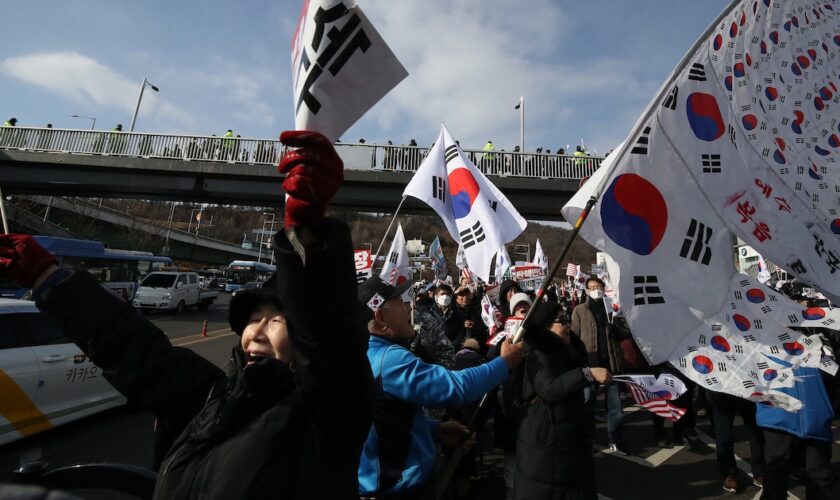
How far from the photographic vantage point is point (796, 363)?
212 centimetres

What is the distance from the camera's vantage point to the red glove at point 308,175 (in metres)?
0.92

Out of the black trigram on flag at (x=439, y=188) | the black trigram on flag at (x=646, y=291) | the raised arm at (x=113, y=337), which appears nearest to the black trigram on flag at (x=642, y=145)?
the black trigram on flag at (x=646, y=291)

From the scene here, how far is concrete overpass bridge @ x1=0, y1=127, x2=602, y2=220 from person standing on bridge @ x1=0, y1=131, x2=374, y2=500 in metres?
17.5

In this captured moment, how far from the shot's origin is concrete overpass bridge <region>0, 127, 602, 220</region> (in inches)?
742

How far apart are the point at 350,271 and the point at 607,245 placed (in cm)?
171

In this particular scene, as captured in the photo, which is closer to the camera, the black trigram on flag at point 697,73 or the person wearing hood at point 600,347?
the black trigram on flag at point 697,73

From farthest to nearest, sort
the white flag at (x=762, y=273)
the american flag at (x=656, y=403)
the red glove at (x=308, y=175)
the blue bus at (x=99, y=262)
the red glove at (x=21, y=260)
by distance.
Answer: the blue bus at (x=99, y=262), the white flag at (x=762, y=273), the american flag at (x=656, y=403), the red glove at (x=21, y=260), the red glove at (x=308, y=175)

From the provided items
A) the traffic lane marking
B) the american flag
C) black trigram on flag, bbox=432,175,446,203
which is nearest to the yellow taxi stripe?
black trigram on flag, bbox=432,175,446,203

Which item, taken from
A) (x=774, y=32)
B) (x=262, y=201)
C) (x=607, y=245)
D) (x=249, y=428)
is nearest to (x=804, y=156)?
(x=774, y=32)

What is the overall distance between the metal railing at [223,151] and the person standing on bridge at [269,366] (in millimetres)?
17718

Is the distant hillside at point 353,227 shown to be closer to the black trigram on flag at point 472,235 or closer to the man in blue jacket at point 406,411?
the black trigram on flag at point 472,235

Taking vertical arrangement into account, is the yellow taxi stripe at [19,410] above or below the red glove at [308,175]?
below

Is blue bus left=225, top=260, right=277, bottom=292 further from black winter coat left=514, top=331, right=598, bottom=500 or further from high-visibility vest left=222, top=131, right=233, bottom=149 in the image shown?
black winter coat left=514, top=331, right=598, bottom=500

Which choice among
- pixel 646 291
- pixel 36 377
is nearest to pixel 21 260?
pixel 646 291
